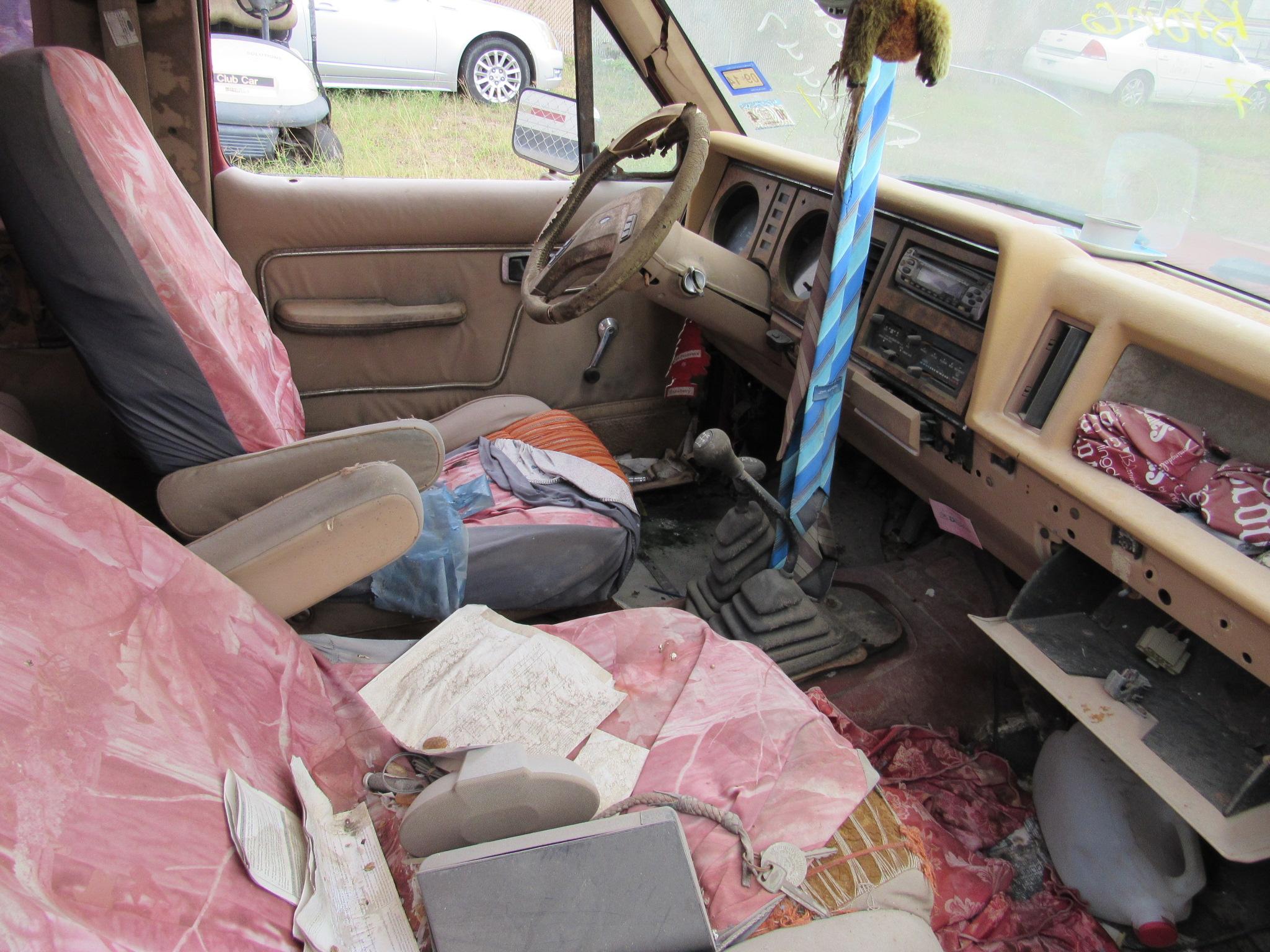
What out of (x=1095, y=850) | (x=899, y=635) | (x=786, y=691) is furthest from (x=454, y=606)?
(x=1095, y=850)

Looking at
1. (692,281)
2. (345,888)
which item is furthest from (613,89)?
(345,888)

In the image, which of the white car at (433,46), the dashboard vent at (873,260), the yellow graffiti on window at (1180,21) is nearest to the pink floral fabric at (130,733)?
the dashboard vent at (873,260)

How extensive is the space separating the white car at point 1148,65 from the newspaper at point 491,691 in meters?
1.34

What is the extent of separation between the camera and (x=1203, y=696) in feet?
4.33

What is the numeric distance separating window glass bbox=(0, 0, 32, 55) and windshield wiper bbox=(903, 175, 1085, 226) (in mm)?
1948

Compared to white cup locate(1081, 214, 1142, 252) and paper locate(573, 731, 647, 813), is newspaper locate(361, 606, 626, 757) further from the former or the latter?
white cup locate(1081, 214, 1142, 252)

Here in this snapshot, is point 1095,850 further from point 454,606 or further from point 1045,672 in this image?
point 454,606

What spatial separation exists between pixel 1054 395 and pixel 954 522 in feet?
1.51

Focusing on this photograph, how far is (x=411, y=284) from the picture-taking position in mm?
2240

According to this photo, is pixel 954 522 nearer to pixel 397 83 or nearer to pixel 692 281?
pixel 692 281

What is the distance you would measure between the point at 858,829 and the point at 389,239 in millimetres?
1783

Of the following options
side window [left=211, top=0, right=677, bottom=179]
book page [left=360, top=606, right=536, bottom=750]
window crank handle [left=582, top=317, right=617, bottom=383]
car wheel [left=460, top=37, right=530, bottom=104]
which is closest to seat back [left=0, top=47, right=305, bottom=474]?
book page [left=360, top=606, right=536, bottom=750]

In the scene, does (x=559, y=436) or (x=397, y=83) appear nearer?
(x=559, y=436)

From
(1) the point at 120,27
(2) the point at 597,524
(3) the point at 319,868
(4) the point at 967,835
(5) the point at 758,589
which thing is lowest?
(4) the point at 967,835
